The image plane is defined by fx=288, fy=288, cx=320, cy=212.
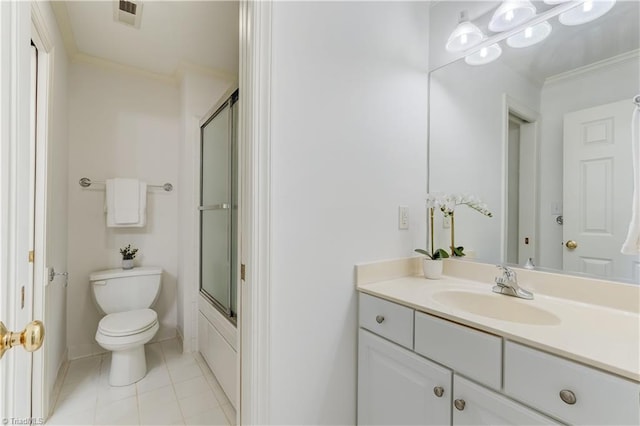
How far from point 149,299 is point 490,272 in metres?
2.42

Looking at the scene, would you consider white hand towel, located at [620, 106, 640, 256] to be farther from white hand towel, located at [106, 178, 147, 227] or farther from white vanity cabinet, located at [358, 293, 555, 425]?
white hand towel, located at [106, 178, 147, 227]

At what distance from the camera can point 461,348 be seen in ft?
3.05

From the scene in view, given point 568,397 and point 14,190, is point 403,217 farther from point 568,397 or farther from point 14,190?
point 14,190

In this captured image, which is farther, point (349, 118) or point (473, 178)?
point (473, 178)

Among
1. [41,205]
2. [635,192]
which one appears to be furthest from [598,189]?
[41,205]

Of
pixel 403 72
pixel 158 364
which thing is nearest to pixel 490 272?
pixel 403 72

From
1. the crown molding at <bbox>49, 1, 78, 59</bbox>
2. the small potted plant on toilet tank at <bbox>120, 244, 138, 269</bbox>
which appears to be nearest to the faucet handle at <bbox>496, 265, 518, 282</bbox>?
the small potted plant on toilet tank at <bbox>120, 244, 138, 269</bbox>

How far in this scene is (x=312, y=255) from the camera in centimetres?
117

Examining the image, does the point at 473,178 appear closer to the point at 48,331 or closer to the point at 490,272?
the point at 490,272

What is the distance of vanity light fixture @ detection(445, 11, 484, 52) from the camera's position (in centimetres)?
146

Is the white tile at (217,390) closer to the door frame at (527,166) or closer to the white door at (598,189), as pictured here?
the door frame at (527,166)

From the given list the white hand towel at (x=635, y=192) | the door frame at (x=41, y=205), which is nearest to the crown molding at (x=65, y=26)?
the door frame at (x=41, y=205)

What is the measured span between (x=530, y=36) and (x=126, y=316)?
9.54 ft

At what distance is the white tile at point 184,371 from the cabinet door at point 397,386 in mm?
1334
